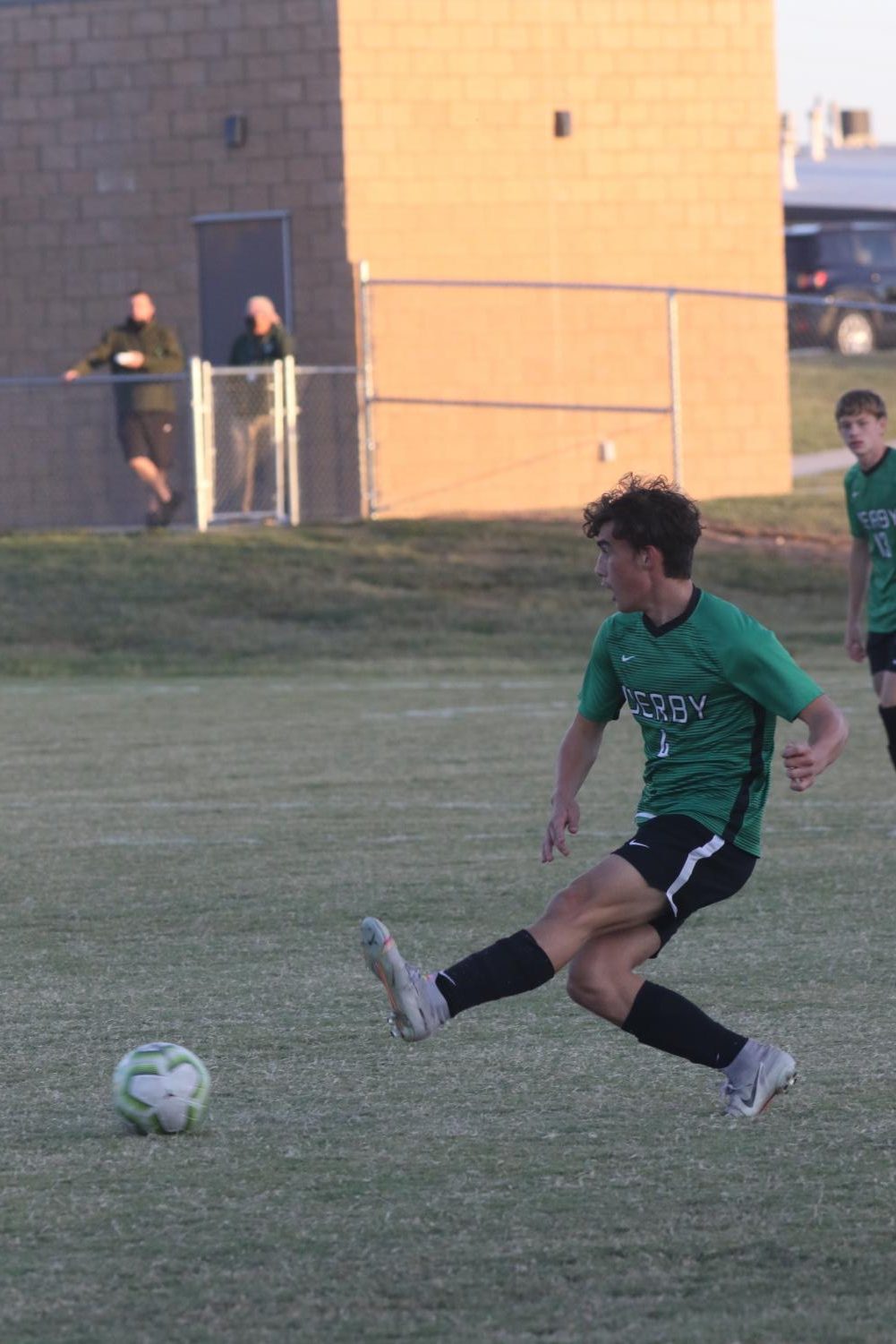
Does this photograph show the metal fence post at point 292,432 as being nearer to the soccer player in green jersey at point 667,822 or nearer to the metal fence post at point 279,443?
the metal fence post at point 279,443

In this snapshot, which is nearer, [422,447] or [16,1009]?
[16,1009]

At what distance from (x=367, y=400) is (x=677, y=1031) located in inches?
688

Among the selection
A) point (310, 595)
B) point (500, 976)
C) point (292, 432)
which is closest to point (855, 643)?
point (500, 976)

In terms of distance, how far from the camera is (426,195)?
22.7m

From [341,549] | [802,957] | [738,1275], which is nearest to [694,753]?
[738,1275]

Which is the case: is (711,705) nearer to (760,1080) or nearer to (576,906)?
(576,906)

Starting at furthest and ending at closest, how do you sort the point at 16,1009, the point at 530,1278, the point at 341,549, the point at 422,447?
the point at 422,447 < the point at 341,549 < the point at 16,1009 < the point at 530,1278

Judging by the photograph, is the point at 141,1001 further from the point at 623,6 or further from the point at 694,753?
the point at 623,6

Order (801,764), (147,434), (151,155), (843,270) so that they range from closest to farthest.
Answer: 1. (801,764)
2. (147,434)
3. (151,155)
4. (843,270)

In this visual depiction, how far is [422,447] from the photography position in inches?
891

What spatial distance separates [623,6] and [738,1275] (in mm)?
20993

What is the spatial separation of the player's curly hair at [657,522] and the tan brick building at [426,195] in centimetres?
1716

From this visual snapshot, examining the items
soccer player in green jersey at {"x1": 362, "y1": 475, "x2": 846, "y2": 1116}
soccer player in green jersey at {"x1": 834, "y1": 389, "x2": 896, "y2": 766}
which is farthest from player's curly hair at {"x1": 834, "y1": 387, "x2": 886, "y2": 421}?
soccer player in green jersey at {"x1": 362, "y1": 475, "x2": 846, "y2": 1116}

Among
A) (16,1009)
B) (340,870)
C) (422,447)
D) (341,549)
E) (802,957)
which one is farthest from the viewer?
(422,447)
